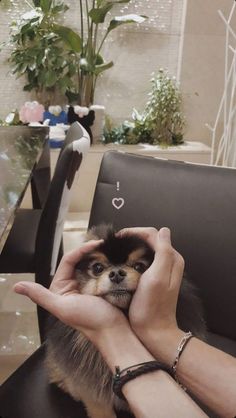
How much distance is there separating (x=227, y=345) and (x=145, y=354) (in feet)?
1.25

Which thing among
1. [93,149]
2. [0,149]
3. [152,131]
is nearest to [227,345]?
[0,149]

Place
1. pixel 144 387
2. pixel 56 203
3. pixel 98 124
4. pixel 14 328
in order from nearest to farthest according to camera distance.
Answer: pixel 144 387, pixel 56 203, pixel 14 328, pixel 98 124

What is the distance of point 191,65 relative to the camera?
2.75 meters

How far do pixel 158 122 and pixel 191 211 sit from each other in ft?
6.00

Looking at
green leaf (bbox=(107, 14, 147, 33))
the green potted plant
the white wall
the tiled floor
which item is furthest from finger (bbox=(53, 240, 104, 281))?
the white wall

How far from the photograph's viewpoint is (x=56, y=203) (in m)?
1.13

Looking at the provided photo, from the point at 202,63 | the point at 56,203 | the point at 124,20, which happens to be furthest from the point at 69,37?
the point at 56,203

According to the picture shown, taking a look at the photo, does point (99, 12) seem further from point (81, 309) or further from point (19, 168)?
point (81, 309)

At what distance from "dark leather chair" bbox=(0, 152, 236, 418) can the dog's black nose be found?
1.08ft

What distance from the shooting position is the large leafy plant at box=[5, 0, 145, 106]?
2.45m

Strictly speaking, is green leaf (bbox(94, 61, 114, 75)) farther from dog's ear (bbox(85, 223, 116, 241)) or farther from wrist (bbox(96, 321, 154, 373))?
wrist (bbox(96, 321, 154, 373))

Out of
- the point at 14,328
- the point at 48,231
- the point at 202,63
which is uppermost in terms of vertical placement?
the point at 202,63

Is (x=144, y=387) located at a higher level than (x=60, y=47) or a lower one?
lower

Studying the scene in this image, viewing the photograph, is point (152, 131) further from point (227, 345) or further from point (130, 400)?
point (130, 400)
